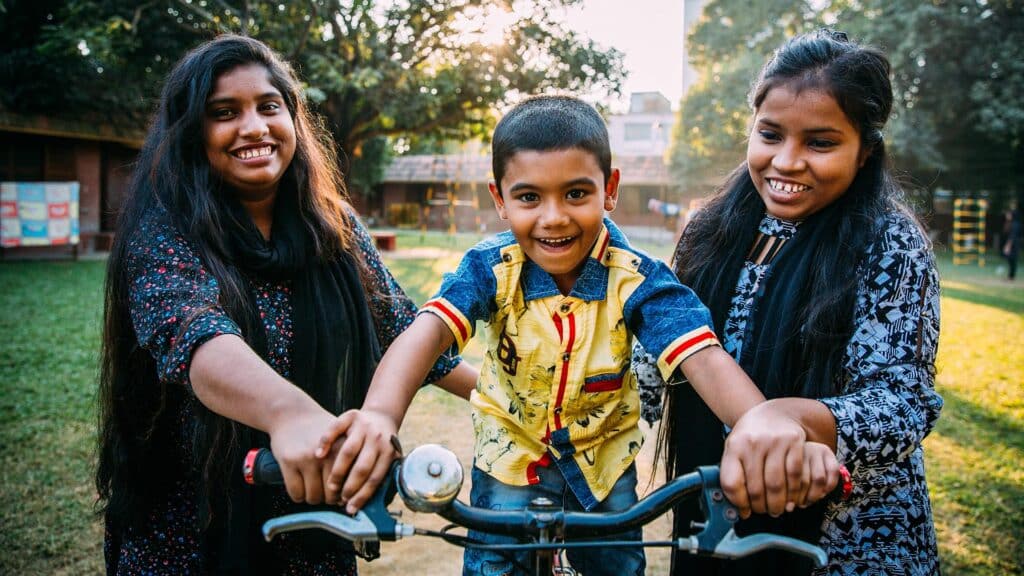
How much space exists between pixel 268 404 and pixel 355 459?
34cm

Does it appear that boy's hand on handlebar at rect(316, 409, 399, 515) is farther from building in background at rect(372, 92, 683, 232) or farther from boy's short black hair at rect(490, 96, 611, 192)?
building in background at rect(372, 92, 683, 232)

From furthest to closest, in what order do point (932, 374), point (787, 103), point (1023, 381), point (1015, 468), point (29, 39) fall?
1. point (29, 39)
2. point (1023, 381)
3. point (1015, 468)
4. point (787, 103)
5. point (932, 374)

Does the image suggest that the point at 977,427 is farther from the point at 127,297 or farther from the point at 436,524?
the point at 127,297

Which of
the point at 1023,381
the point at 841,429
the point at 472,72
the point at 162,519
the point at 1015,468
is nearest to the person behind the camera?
the point at 841,429

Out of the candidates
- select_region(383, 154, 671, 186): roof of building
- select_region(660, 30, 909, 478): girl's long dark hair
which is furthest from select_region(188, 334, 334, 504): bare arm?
select_region(383, 154, 671, 186): roof of building

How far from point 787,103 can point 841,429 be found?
949mm

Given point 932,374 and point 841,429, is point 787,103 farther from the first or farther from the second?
point 841,429

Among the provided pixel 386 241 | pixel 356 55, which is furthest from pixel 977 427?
pixel 386 241

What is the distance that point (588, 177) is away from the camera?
186 centimetres

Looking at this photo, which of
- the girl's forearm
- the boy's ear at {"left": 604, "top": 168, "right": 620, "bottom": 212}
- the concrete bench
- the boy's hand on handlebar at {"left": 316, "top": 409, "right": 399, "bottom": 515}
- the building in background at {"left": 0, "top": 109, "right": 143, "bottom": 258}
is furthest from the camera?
the concrete bench

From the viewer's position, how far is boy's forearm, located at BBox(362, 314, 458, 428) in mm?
1580

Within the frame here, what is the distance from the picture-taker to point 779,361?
77.7 inches

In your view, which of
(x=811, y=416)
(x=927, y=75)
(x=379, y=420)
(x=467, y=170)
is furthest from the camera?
(x=467, y=170)

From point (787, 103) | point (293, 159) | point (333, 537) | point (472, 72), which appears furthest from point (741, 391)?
point (472, 72)
